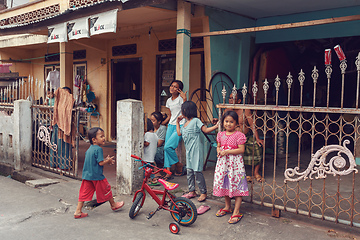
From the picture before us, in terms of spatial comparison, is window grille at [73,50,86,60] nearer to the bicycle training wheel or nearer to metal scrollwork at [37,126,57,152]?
metal scrollwork at [37,126,57,152]

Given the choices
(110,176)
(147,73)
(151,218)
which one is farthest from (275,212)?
(147,73)

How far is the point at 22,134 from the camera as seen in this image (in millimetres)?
7012

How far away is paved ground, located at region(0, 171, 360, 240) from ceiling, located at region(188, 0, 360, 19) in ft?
12.1

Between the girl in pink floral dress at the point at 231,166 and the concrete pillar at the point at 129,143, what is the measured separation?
4.98 feet

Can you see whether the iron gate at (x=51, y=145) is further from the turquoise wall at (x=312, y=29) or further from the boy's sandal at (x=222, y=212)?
the turquoise wall at (x=312, y=29)

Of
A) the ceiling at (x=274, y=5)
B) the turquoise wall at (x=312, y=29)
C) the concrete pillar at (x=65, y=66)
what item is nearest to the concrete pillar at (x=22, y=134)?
the concrete pillar at (x=65, y=66)

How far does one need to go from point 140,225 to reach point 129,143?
1391 mm

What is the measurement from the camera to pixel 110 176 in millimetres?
6523

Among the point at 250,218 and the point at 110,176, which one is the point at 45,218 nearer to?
the point at 110,176

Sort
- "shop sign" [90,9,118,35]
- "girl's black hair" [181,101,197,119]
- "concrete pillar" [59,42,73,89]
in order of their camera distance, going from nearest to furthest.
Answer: "girl's black hair" [181,101,197,119], "shop sign" [90,9,118,35], "concrete pillar" [59,42,73,89]

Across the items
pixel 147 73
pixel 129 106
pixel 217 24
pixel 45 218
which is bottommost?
pixel 45 218

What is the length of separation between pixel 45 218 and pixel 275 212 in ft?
9.86

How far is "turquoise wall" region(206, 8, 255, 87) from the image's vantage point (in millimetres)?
Result: 6754

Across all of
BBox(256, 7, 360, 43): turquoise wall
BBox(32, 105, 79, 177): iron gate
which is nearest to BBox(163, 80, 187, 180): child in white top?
BBox(32, 105, 79, 177): iron gate
